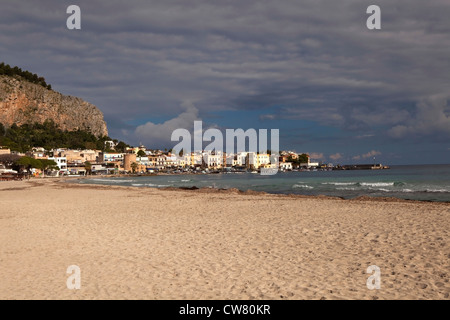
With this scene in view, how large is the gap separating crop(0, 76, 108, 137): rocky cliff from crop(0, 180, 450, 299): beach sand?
471 ft

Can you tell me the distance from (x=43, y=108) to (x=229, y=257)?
162636 millimetres

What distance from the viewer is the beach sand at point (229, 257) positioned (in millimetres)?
6211

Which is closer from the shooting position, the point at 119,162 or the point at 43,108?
the point at 119,162

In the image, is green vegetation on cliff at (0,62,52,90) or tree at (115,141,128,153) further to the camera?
tree at (115,141,128,153)

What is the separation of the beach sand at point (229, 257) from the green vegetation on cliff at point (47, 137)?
109 meters

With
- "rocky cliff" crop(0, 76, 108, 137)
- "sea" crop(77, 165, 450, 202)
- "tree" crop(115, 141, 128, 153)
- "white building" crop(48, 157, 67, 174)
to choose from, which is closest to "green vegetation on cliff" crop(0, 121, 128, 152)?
"tree" crop(115, 141, 128, 153)

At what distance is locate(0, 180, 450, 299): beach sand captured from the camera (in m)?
6.21

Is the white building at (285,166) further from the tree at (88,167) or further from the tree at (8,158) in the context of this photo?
the tree at (8,158)

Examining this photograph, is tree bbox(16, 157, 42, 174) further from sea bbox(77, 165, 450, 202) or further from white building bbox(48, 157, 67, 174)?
white building bbox(48, 157, 67, 174)

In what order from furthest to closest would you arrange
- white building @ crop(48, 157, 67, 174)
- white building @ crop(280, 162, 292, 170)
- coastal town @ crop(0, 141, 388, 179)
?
white building @ crop(280, 162, 292, 170) → white building @ crop(48, 157, 67, 174) → coastal town @ crop(0, 141, 388, 179)

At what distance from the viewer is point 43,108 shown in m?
152

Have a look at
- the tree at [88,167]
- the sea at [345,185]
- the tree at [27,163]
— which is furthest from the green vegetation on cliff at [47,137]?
the sea at [345,185]

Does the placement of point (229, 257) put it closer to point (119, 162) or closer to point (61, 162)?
point (61, 162)

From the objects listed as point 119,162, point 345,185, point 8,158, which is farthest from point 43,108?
point 345,185
